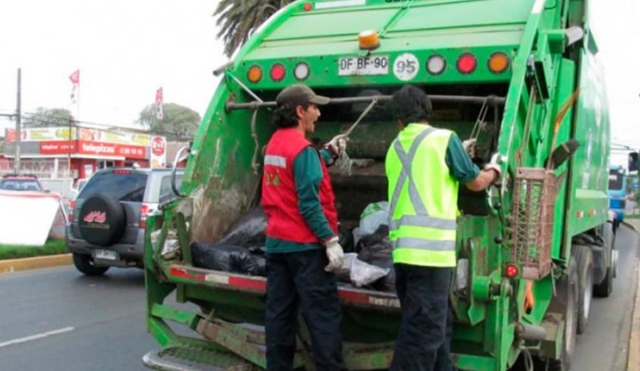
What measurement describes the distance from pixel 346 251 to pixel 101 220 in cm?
513

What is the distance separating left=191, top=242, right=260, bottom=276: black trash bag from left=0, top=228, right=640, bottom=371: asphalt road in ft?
4.72

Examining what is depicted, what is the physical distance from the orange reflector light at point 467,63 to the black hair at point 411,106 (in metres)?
0.81

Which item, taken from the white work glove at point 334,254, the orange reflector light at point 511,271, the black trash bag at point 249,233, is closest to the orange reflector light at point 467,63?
the orange reflector light at point 511,271

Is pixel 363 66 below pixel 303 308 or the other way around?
the other way around

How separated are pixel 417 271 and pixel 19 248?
876cm

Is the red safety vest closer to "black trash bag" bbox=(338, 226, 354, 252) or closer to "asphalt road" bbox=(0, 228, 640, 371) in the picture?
"black trash bag" bbox=(338, 226, 354, 252)

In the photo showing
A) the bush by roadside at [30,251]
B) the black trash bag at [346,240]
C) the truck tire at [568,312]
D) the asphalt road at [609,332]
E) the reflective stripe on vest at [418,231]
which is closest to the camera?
the reflective stripe on vest at [418,231]

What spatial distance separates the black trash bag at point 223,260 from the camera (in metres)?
4.20

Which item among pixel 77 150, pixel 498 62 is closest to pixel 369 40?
pixel 498 62

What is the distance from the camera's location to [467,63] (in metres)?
4.10

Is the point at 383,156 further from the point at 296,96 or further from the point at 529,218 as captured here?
the point at 529,218

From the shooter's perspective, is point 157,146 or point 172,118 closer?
point 157,146

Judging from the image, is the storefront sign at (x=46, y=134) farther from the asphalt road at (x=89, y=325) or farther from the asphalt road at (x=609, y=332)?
the asphalt road at (x=609, y=332)

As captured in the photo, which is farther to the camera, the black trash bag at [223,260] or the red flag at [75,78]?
the red flag at [75,78]
